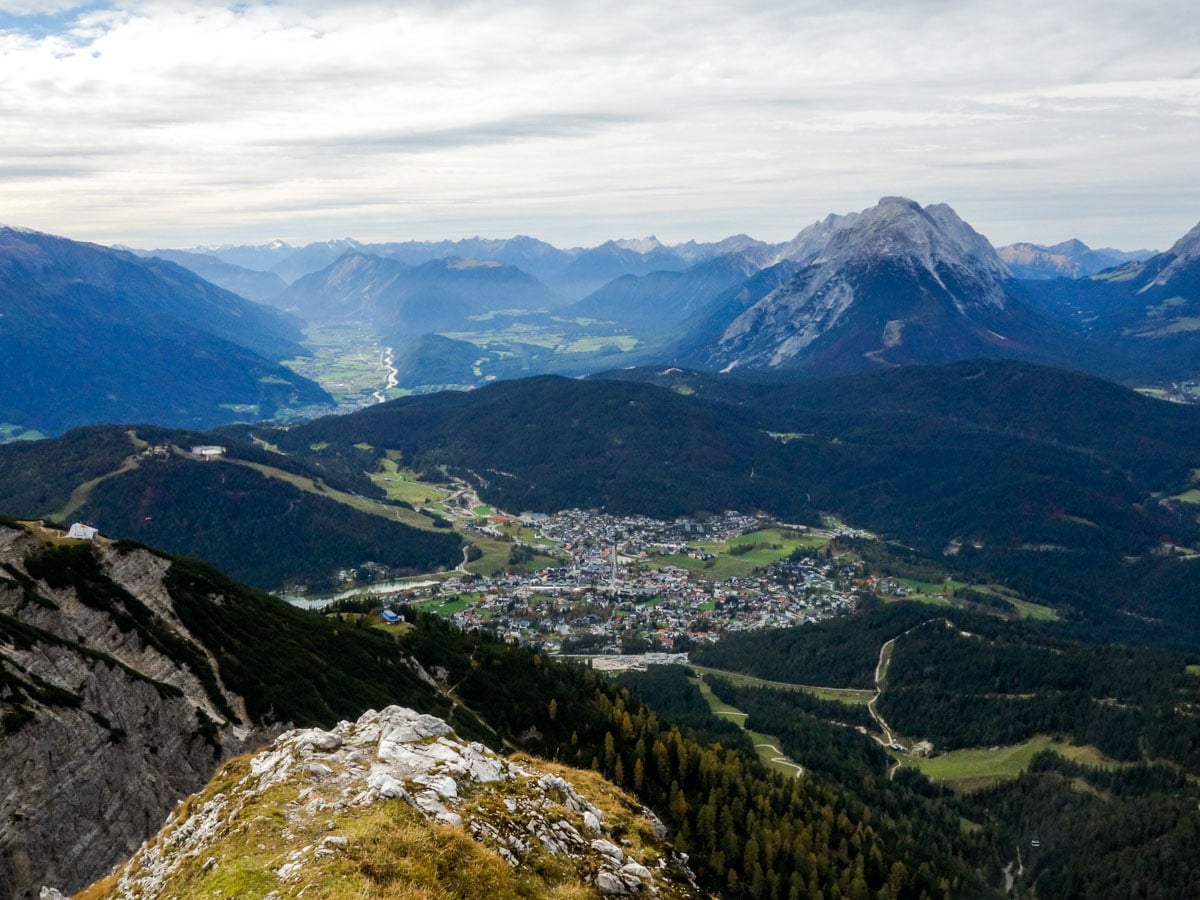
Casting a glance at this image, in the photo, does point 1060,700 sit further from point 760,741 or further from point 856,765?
point 760,741

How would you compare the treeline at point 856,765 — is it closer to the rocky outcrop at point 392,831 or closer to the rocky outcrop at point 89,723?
the rocky outcrop at point 89,723

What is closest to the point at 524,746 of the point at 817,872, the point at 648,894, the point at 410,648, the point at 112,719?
the point at 410,648

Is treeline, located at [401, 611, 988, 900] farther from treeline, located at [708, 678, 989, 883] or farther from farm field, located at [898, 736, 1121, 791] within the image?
farm field, located at [898, 736, 1121, 791]

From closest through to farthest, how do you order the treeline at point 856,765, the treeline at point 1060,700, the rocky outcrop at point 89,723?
1. the rocky outcrop at point 89,723
2. the treeline at point 856,765
3. the treeline at point 1060,700

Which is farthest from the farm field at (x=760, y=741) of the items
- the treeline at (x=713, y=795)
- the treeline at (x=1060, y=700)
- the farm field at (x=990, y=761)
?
the treeline at (x=1060, y=700)

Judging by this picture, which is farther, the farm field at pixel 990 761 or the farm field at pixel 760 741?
the farm field at pixel 990 761

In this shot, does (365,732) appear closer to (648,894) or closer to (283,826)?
(283,826)
